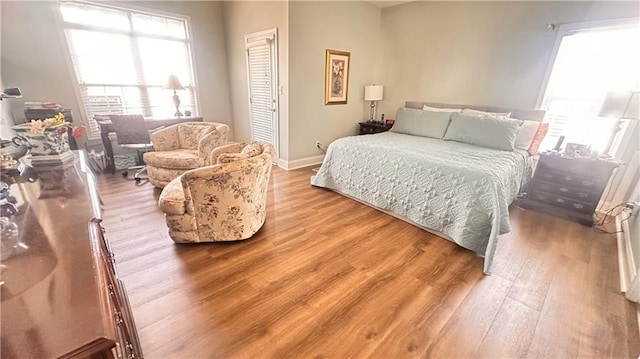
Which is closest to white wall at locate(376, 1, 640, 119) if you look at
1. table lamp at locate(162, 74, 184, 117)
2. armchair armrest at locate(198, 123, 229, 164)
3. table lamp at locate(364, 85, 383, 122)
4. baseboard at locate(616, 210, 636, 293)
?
table lamp at locate(364, 85, 383, 122)

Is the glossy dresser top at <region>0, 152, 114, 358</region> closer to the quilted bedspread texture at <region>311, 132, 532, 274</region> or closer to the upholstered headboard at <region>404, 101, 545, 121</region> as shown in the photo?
the quilted bedspread texture at <region>311, 132, 532, 274</region>

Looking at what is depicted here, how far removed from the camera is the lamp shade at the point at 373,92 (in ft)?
15.4

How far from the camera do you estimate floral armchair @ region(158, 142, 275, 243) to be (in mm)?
2055

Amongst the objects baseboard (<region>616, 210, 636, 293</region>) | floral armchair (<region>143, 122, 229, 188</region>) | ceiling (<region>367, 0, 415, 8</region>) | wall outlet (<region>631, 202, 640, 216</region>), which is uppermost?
ceiling (<region>367, 0, 415, 8</region>)

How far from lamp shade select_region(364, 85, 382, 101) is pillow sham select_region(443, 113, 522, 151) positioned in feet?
5.25

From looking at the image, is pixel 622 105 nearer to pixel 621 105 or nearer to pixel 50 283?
pixel 621 105

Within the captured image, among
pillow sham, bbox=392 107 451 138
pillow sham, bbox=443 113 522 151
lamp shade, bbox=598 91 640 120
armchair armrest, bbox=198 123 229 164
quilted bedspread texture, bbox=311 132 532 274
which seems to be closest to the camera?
quilted bedspread texture, bbox=311 132 532 274

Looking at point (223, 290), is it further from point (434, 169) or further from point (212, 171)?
point (434, 169)

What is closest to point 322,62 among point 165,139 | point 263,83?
point 263,83

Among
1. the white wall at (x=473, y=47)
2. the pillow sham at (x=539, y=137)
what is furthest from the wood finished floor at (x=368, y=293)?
the white wall at (x=473, y=47)

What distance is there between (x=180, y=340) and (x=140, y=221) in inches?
64.0

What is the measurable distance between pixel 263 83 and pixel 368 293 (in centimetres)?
378

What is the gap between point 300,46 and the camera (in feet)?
12.8

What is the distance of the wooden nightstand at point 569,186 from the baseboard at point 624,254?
0.24 meters
